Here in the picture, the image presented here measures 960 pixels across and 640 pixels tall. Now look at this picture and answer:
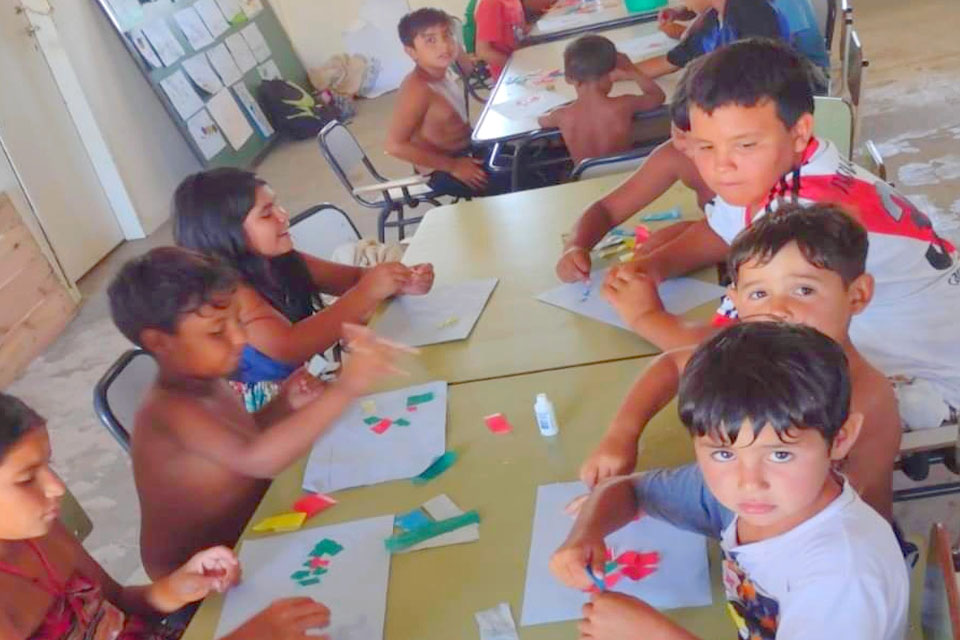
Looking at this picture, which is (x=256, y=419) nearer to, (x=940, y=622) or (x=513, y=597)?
(x=513, y=597)

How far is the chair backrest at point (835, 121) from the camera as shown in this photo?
2.23 m

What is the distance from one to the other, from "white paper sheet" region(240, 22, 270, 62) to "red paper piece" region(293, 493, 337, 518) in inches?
237

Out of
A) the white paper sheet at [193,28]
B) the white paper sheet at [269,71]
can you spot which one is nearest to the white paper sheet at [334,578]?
the white paper sheet at [193,28]

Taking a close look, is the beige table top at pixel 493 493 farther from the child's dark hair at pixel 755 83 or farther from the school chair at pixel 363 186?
the school chair at pixel 363 186

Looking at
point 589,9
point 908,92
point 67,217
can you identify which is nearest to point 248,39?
point 67,217

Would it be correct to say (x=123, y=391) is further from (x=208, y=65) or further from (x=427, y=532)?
(x=208, y=65)

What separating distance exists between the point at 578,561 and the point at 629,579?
0.30 feet

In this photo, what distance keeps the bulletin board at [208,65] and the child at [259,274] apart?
401 centimetres

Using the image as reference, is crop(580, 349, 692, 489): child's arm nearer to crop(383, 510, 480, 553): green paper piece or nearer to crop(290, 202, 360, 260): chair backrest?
crop(383, 510, 480, 553): green paper piece

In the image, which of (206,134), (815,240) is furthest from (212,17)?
(815,240)

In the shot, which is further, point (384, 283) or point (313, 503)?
point (384, 283)

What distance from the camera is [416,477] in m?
1.43

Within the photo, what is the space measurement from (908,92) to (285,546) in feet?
15.4

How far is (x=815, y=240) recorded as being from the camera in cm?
122
